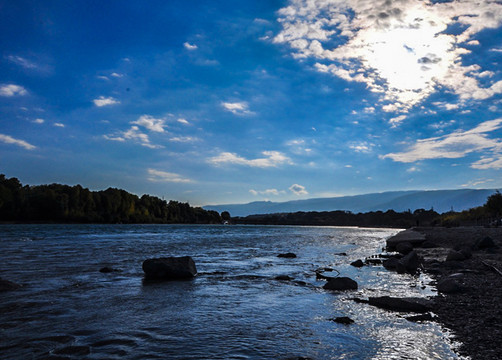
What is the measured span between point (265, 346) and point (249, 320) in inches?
88.8

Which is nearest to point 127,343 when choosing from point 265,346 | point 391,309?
point 265,346

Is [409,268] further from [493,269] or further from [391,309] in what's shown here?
[391,309]

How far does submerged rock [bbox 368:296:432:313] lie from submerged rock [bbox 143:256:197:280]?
988cm

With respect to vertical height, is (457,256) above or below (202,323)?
below

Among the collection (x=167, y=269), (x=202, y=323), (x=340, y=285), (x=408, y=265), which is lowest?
(x=408, y=265)

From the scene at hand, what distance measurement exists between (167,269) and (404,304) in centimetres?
1147

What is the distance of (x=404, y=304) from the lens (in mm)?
11312

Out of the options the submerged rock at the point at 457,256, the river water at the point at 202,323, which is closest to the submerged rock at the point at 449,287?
the river water at the point at 202,323

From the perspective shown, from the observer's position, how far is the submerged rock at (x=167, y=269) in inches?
667

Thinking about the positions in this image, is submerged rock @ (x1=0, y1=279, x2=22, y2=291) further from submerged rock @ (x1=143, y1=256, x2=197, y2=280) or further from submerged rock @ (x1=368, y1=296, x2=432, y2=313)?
submerged rock @ (x1=368, y1=296, x2=432, y2=313)

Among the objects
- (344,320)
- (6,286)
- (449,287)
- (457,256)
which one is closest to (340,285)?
(449,287)

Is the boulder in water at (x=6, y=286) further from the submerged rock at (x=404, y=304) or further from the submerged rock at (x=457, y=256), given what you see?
the submerged rock at (x=457, y=256)

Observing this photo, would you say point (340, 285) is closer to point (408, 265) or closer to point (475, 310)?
point (475, 310)

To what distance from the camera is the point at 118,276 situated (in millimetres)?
17656
